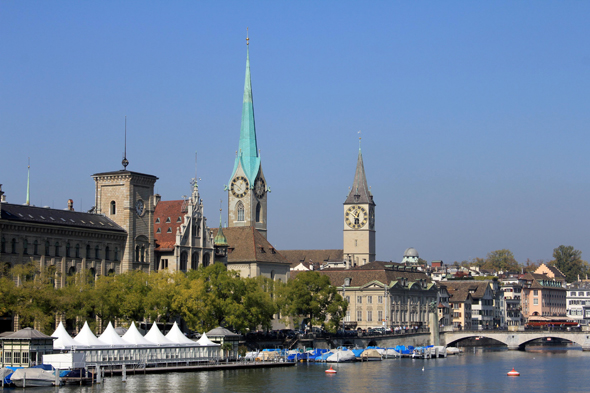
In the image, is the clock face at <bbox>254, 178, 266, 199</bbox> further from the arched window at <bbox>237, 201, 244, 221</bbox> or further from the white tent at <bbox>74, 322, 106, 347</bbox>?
the white tent at <bbox>74, 322, 106, 347</bbox>

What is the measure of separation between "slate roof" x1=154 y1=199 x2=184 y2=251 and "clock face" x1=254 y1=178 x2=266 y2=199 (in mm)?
57046

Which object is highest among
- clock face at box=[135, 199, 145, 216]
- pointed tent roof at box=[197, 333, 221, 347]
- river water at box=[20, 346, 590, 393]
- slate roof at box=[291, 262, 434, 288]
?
clock face at box=[135, 199, 145, 216]

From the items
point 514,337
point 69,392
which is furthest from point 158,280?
point 514,337

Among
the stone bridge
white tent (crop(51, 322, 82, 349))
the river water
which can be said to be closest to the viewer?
the river water

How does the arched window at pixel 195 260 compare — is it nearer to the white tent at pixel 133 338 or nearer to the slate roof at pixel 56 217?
the slate roof at pixel 56 217

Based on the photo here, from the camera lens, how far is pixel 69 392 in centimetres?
7556

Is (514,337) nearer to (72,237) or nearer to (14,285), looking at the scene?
(72,237)

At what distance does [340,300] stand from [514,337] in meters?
39.7

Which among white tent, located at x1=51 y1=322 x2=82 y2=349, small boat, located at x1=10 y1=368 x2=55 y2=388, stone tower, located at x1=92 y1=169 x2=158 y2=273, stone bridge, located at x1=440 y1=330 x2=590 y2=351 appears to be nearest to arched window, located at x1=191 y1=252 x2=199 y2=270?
stone tower, located at x1=92 y1=169 x2=158 y2=273

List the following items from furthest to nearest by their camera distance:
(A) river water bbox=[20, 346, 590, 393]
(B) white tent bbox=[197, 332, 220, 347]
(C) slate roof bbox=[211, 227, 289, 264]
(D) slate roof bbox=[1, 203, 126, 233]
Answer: (C) slate roof bbox=[211, 227, 289, 264], (D) slate roof bbox=[1, 203, 126, 233], (B) white tent bbox=[197, 332, 220, 347], (A) river water bbox=[20, 346, 590, 393]

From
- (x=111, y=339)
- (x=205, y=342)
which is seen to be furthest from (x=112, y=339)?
(x=205, y=342)

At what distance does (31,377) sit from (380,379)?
3302 cm

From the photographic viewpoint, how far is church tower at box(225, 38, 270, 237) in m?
184

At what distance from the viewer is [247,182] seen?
7279 inches
